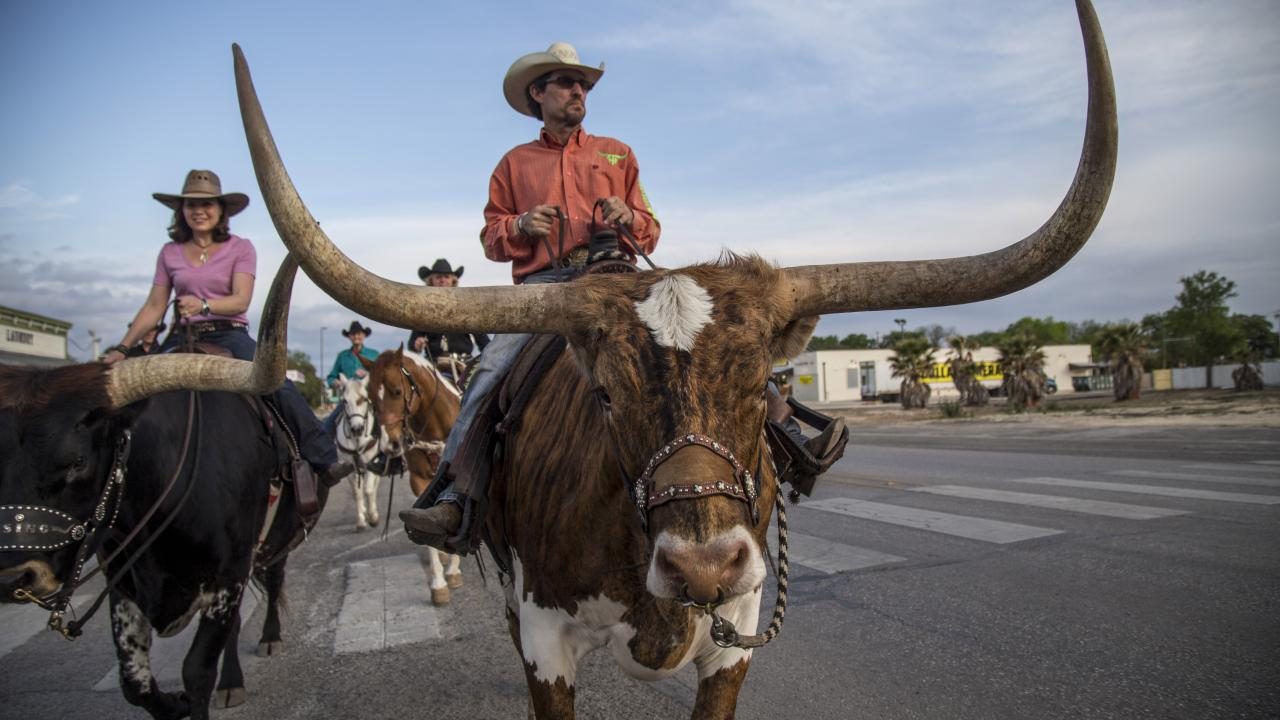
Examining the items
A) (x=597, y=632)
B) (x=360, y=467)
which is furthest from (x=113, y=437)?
(x=360, y=467)

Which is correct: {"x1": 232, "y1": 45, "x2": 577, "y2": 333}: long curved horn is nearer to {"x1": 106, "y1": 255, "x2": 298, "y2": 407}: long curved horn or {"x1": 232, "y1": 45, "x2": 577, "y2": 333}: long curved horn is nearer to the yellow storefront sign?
{"x1": 106, "y1": 255, "x2": 298, "y2": 407}: long curved horn

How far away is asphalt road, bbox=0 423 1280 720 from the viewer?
162 inches

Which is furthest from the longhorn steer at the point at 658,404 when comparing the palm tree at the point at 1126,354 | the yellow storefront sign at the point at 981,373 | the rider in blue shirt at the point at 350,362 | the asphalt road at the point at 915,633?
the yellow storefront sign at the point at 981,373

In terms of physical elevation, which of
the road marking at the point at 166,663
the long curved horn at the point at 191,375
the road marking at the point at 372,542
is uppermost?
the long curved horn at the point at 191,375

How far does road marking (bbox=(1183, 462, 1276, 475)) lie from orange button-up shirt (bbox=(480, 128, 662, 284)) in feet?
36.1

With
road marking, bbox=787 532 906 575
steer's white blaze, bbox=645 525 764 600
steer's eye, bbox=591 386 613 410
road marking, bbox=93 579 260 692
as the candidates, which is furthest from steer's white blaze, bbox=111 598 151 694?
road marking, bbox=787 532 906 575

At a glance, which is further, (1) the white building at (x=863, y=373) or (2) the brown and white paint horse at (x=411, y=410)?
(1) the white building at (x=863, y=373)

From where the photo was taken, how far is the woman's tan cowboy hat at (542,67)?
4.00 m

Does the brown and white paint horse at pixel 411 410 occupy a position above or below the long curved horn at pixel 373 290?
below

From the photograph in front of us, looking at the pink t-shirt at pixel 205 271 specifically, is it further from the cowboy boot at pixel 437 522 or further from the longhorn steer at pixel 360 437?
the longhorn steer at pixel 360 437

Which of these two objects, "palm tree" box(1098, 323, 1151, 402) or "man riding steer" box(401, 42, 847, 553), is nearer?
"man riding steer" box(401, 42, 847, 553)

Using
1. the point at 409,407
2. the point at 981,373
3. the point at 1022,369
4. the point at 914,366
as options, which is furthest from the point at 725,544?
the point at 981,373

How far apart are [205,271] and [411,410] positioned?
342 centimetres

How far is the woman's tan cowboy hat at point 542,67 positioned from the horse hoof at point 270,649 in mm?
4327
